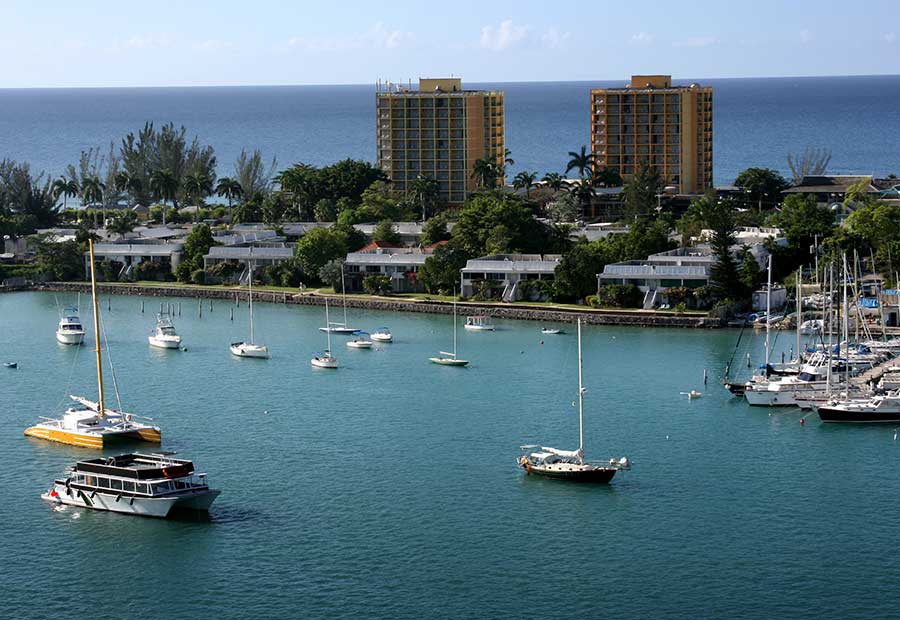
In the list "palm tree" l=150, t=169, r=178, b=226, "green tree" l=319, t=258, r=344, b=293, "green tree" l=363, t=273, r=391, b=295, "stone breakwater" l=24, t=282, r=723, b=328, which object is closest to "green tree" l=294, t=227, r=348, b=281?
"green tree" l=319, t=258, r=344, b=293

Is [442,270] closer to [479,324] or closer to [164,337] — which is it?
[479,324]

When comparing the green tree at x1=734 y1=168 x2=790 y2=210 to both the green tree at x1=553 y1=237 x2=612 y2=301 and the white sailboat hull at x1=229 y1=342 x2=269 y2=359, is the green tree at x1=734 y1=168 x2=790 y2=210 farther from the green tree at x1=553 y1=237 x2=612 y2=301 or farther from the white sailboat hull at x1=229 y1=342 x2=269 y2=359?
the white sailboat hull at x1=229 y1=342 x2=269 y2=359

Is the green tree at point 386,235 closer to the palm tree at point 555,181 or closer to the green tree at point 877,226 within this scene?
the palm tree at point 555,181

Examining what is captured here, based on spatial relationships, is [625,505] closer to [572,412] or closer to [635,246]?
[572,412]

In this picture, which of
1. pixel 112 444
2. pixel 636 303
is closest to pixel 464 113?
pixel 636 303

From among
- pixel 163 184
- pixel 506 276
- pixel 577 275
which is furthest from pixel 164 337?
pixel 163 184
